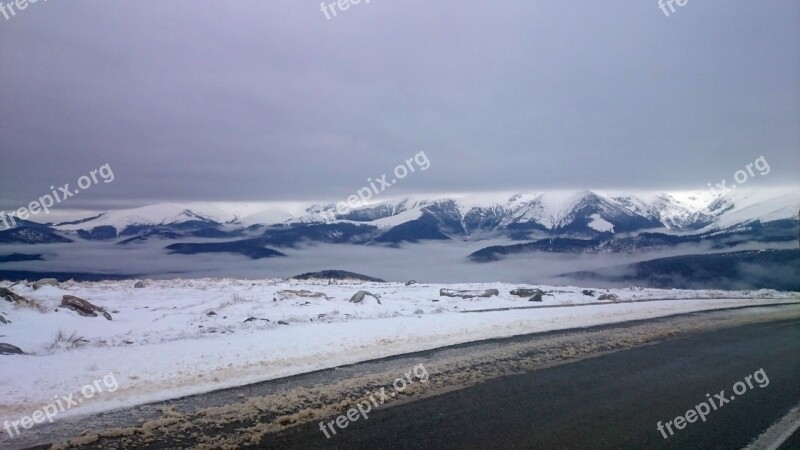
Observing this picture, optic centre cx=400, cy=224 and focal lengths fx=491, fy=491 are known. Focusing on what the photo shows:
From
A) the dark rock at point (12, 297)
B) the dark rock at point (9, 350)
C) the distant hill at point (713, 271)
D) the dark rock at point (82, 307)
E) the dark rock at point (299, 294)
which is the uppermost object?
the dark rock at point (12, 297)

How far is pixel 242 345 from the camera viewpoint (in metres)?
16.9

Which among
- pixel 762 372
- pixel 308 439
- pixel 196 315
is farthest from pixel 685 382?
pixel 196 315

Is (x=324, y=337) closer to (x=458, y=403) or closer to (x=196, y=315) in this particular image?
(x=196, y=315)

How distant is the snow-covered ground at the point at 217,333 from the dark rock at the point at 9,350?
1.11 ft

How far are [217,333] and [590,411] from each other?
14239 millimetres

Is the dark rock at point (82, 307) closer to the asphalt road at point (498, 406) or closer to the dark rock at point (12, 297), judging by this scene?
the dark rock at point (12, 297)

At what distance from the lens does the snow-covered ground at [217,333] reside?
12.4 metres

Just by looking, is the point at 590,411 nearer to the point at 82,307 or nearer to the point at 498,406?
the point at 498,406

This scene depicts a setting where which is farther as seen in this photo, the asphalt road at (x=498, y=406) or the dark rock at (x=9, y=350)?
the dark rock at (x=9, y=350)

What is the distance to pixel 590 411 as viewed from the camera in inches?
396

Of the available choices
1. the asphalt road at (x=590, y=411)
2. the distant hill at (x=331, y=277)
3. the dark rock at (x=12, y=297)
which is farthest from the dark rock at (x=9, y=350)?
the distant hill at (x=331, y=277)

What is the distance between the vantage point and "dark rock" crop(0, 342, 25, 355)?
14281 mm

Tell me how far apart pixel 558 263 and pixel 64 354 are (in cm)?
17685

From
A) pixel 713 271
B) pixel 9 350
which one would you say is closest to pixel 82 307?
pixel 9 350
